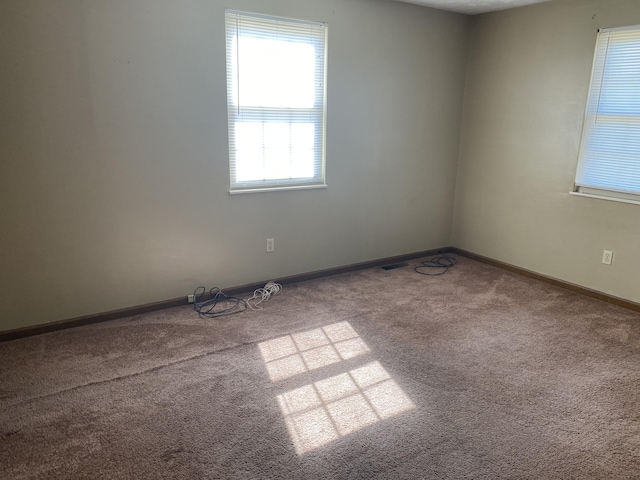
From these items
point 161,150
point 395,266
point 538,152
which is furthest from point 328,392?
point 538,152

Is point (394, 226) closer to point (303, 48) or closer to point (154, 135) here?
point (303, 48)

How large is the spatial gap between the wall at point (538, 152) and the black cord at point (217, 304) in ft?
9.15

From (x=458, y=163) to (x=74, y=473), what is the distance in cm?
449

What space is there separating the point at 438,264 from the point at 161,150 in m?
3.03

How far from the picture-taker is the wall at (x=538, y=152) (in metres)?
3.75

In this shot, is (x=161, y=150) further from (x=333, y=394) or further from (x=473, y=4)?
(x=473, y=4)

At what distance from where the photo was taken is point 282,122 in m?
3.80

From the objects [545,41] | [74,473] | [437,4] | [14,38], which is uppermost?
[437,4]

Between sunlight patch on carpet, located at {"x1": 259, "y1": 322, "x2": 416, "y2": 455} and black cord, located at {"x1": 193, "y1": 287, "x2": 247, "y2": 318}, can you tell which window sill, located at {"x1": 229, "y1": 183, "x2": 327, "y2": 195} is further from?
sunlight patch on carpet, located at {"x1": 259, "y1": 322, "x2": 416, "y2": 455}

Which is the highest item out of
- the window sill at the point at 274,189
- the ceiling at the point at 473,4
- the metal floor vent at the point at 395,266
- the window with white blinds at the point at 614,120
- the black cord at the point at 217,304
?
the ceiling at the point at 473,4

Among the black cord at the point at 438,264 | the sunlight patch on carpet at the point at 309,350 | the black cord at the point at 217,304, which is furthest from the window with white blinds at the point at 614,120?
the black cord at the point at 217,304

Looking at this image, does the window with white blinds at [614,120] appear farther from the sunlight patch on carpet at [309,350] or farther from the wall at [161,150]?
the sunlight patch on carpet at [309,350]

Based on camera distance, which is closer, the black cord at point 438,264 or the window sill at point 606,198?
the window sill at point 606,198

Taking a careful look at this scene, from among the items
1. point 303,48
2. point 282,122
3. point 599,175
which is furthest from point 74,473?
point 599,175
